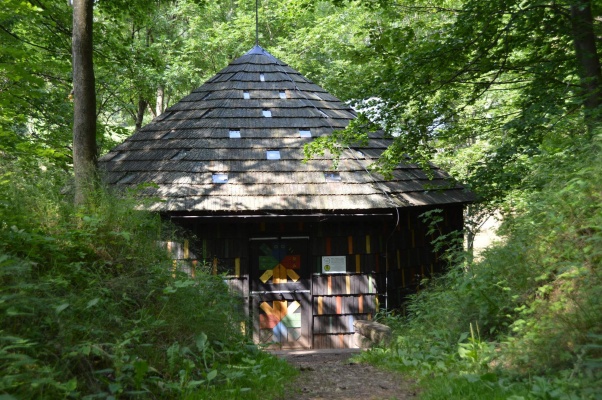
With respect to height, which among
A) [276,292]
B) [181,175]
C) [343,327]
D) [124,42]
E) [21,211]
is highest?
[124,42]

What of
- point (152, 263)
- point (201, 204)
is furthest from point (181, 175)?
point (152, 263)

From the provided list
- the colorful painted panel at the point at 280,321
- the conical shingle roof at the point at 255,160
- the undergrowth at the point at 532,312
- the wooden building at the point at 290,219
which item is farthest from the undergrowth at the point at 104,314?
the colorful painted panel at the point at 280,321

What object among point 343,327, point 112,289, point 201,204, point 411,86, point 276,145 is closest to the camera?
point 112,289

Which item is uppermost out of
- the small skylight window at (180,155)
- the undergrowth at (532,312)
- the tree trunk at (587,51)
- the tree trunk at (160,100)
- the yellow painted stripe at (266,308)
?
the tree trunk at (160,100)

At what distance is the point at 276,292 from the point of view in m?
10.5

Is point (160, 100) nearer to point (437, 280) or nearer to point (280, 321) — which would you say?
point (280, 321)

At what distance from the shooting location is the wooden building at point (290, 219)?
1010 cm

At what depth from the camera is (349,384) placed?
18.5 feet

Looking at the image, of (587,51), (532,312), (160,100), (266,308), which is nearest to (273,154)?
(266,308)

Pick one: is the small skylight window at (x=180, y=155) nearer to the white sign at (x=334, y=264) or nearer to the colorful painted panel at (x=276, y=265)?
the colorful painted panel at (x=276, y=265)

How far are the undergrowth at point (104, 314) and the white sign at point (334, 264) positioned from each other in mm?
4339

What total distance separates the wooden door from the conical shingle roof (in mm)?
960

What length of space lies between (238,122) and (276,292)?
12.3 feet

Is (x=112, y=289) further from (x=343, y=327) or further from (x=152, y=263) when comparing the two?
(x=343, y=327)
